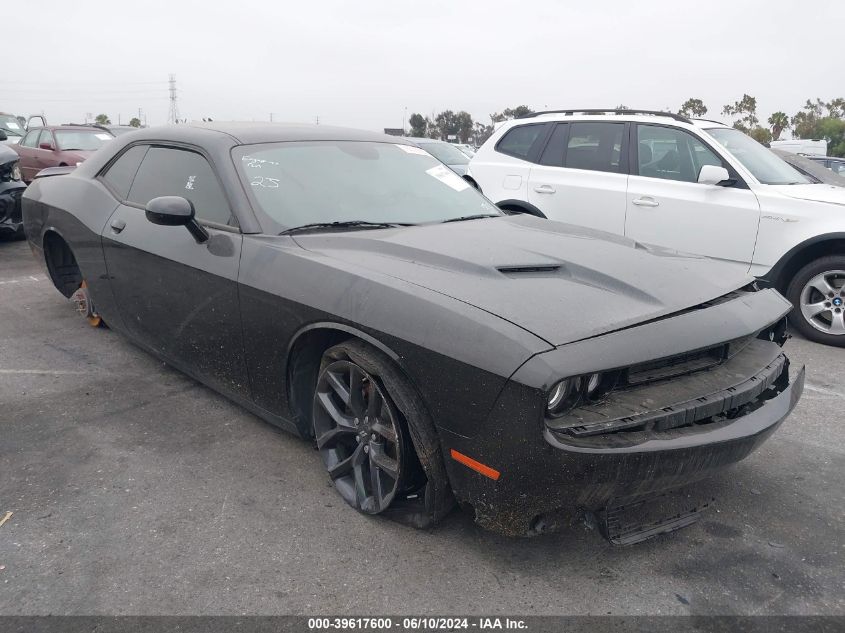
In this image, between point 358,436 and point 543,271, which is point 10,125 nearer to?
point 358,436

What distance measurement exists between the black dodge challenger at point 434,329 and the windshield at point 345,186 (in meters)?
0.01

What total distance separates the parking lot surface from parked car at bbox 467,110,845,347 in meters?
1.98

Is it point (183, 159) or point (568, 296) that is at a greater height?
point (183, 159)

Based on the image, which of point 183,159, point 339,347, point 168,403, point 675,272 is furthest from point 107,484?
point 675,272

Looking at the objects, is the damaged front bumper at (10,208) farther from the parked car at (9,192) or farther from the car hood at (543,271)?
the car hood at (543,271)

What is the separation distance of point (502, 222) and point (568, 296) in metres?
1.21

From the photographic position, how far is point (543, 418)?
2105mm

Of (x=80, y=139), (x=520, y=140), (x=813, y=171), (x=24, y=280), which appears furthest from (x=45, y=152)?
(x=813, y=171)

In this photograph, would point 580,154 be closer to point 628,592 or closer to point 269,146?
point 269,146

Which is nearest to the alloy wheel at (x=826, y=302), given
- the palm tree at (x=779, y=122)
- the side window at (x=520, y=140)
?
the side window at (x=520, y=140)

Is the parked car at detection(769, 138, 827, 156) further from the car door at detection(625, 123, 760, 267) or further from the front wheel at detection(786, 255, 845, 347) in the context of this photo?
the front wheel at detection(786, 255, 845, 347)

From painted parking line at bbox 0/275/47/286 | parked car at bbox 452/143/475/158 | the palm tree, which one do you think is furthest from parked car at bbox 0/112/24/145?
the palm tree

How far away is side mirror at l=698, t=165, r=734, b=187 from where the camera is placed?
538cm

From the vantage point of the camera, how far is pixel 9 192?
25.3 ft
